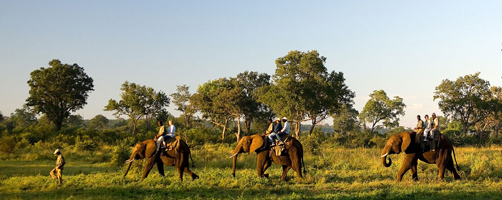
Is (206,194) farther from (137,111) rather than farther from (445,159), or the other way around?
(137,111)

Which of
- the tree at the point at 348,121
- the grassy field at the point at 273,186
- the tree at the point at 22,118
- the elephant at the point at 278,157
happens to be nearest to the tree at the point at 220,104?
the grassy field at the point at 273,186

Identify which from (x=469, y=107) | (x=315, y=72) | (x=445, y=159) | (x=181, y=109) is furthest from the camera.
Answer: (x=181, y=109)

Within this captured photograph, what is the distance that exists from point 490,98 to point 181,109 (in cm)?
4411

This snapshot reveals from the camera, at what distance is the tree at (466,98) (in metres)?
40.3

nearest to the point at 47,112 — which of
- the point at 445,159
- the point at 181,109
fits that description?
the point at 181,109

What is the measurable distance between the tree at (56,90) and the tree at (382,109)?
1686 inches

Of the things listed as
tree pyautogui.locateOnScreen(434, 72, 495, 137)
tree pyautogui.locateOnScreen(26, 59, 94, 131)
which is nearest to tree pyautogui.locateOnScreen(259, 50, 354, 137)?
tree pyautogui.locateOnScreen(434, 72, 495, 137)

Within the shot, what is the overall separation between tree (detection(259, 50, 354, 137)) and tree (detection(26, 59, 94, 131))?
898 inches

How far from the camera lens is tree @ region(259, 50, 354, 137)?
35438mm

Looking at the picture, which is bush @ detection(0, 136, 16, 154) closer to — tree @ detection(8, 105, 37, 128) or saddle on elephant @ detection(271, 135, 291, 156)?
saddle on elephant @ detection(271, 135, 291, 156)

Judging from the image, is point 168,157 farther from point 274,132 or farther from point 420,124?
point 420,124

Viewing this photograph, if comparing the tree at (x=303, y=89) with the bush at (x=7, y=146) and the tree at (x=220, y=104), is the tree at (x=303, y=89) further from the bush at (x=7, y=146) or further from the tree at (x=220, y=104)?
the bush at (x=7, y=146)

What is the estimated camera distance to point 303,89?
35875 mm

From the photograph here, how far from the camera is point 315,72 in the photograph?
3678cm
